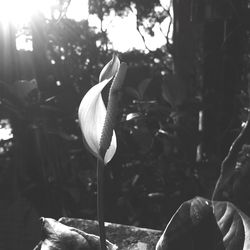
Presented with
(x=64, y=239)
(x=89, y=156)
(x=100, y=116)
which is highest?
(x=100, y=116)

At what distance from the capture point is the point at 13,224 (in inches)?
60.6

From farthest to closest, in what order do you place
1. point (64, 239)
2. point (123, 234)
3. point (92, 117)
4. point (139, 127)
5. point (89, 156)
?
point (89, 156) < point (139, 127) < point (123, 234) < point (64, 239) < point (92, 117)

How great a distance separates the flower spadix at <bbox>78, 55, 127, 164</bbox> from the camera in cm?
44

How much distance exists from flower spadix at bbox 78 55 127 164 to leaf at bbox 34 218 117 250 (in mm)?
153

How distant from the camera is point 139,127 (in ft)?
3.84

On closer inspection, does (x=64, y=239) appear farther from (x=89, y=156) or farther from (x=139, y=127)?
(x=89, y=156)

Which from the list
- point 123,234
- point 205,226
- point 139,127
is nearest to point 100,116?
point 205,226

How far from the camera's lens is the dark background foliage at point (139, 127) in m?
1.22

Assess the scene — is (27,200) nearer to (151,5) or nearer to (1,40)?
(1,40)

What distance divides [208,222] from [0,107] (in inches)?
33.4

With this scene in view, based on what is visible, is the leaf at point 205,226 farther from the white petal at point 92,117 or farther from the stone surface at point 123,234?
the stone surface at point 123,234

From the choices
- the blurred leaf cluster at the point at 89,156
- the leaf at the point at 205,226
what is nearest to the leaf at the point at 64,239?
the leaf at the point at 205,226

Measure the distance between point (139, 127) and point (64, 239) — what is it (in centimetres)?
64

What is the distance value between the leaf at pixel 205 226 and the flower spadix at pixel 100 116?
10cm
